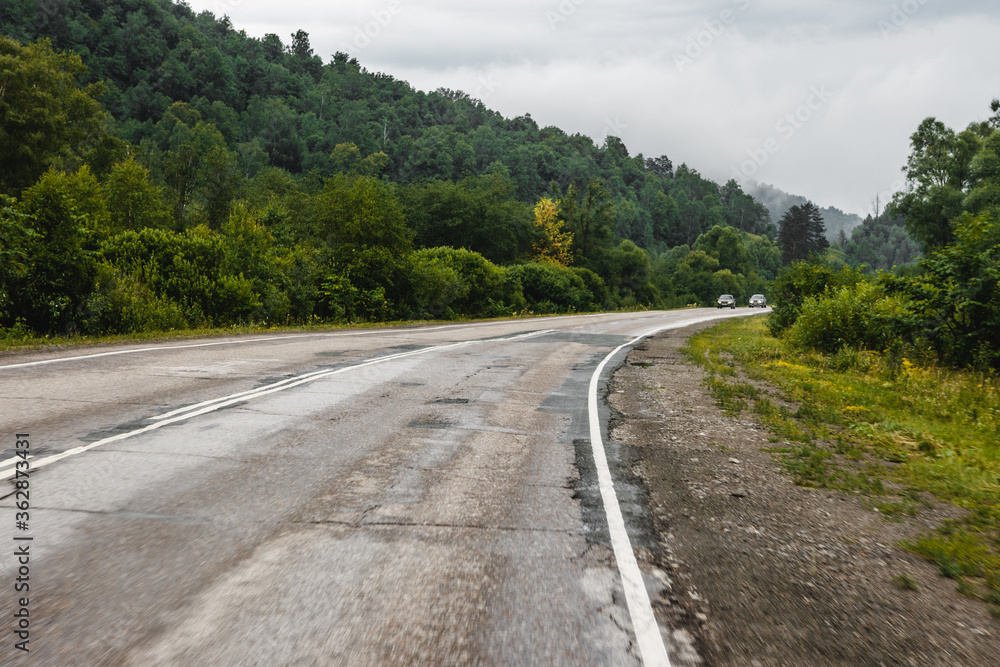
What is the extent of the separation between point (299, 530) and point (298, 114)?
152 m

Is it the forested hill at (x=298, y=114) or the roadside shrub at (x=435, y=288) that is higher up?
the forested hill at (x=298, y=114)

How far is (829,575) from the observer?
4109 millimetres

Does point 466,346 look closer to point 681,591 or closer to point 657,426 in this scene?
point 657,426

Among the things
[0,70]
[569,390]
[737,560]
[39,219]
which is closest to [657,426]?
[569,390]

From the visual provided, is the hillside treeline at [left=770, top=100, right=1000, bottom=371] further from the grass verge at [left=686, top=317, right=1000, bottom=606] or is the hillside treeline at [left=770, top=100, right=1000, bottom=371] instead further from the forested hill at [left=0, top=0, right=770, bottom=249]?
the forested hill at [left=0, top=0, right=770, bottom=249]

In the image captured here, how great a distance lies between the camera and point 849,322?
57.5 feet

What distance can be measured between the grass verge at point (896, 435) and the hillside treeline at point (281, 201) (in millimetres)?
15194

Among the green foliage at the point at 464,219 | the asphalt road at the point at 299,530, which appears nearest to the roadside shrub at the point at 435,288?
the asphalt road at the point at 299,530

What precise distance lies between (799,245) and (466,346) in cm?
13253

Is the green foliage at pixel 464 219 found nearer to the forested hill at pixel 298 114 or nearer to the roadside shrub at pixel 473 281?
the roadside shrub at pixel 473 281

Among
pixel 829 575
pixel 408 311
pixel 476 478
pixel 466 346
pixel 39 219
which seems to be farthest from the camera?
pixel 408 311

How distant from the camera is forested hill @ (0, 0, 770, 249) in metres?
111

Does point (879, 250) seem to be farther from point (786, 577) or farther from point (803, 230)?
point (786, 577)

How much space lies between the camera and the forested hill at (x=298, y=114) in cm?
11100
